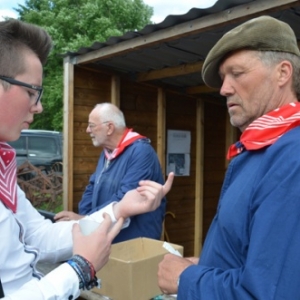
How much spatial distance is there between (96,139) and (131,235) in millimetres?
1023

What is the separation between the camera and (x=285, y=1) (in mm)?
2506

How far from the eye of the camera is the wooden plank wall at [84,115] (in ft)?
15.3

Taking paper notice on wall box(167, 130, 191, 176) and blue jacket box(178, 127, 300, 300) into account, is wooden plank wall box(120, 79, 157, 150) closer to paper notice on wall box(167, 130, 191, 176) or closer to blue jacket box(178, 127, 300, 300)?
paper notice on wall box(167, 130, 191, 176)

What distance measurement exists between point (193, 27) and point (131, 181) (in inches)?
52.8

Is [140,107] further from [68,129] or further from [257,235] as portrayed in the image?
[257,235]

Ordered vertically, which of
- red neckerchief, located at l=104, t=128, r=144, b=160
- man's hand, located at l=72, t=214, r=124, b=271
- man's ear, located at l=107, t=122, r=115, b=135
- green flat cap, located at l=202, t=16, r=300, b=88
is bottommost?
man's hand, located at l=72, t=214, r=124, b=271

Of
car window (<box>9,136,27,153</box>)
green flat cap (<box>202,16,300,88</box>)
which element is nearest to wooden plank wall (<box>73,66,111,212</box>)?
green flat cap (<box>202,16,300,88</box>)

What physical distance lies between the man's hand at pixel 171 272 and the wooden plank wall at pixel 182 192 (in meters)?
3.82

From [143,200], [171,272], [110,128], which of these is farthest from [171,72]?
[171,272]

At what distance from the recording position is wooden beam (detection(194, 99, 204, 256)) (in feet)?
18.4

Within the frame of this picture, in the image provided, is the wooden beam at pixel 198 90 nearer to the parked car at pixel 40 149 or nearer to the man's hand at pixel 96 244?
the man's hand at pixel 96 244

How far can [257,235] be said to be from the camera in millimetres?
1170

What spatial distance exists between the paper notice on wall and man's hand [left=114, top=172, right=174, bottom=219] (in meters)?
3.27

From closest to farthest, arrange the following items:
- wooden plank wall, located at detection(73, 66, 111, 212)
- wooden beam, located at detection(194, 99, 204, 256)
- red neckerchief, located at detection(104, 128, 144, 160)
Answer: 1. red neckerchief, located at detection(104, 128, 144, 160)
2. wooden plank wall, located at detection(73, 66, 111, 212)
3. wooden beam, located at detection(194, 99, 204, 256)
